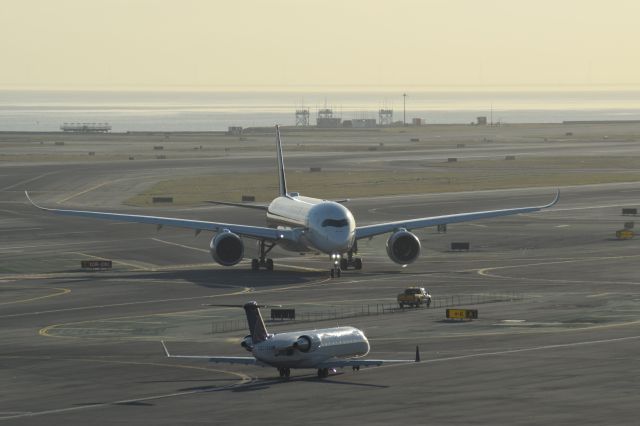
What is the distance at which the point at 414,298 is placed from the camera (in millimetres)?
96812

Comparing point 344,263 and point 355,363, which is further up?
point 355,363

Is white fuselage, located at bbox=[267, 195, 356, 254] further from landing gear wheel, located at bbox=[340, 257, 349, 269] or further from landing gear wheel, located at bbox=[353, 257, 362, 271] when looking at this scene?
landing gear wheel, located at bbox=[353, 257, 362, 271]

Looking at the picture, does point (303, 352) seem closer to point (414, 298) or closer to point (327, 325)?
point (327, 325)

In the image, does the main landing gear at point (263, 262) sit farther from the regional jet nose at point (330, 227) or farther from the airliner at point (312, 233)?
the regional jet nose at point (330, 227)

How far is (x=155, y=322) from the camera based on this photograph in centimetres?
9275

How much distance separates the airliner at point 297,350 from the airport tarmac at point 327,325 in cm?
100

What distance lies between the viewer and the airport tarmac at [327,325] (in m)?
63.0

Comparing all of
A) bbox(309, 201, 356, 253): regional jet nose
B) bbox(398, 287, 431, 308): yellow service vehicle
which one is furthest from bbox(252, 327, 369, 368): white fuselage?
bbox(309, 201, 356, 253): regional jet nose

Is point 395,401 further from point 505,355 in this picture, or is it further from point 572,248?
point 572,248

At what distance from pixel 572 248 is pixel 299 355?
67.4 m

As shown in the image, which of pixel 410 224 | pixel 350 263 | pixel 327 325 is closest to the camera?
pixel 327 325

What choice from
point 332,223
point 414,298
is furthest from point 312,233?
point 414,298

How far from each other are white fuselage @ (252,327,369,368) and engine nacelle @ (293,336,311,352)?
78 mm

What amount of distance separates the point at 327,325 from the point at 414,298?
33.1 feet
